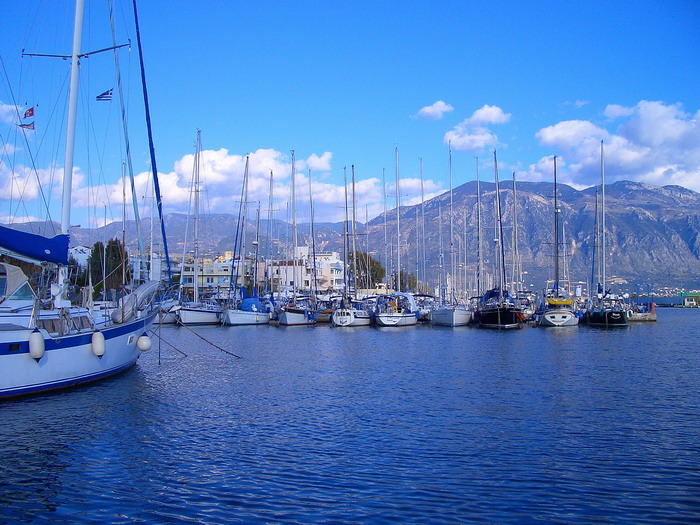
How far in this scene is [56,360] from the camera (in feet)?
70.7

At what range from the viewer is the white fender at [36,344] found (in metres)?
19.8

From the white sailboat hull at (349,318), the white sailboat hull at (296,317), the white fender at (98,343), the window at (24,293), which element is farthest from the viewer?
the white sailboat hull at (296,317)

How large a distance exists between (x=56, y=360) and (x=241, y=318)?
49.5m

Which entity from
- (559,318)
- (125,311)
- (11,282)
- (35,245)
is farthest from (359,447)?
(559,318)

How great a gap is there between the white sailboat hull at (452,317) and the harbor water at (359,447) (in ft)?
114

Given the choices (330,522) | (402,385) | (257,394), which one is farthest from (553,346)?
(330,522)

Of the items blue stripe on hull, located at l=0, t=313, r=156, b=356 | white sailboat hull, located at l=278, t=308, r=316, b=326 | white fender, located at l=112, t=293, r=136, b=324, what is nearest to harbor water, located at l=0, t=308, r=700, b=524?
blue stripe on hull, located at l=0, t=313, r=156, b=356

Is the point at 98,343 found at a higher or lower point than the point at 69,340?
lower

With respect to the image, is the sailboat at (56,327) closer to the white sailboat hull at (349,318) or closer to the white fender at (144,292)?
the white fender at (144,292)

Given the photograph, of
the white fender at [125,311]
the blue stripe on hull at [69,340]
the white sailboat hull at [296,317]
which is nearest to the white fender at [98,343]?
the blue stripe on hull at [69,340]

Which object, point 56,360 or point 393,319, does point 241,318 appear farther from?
point 56,360

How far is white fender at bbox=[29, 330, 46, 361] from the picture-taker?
19.8 m

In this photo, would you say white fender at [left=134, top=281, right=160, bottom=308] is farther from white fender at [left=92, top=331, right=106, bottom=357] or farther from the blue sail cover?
the blue sail cover

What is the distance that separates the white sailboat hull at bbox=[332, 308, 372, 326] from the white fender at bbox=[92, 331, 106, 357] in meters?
42.7
